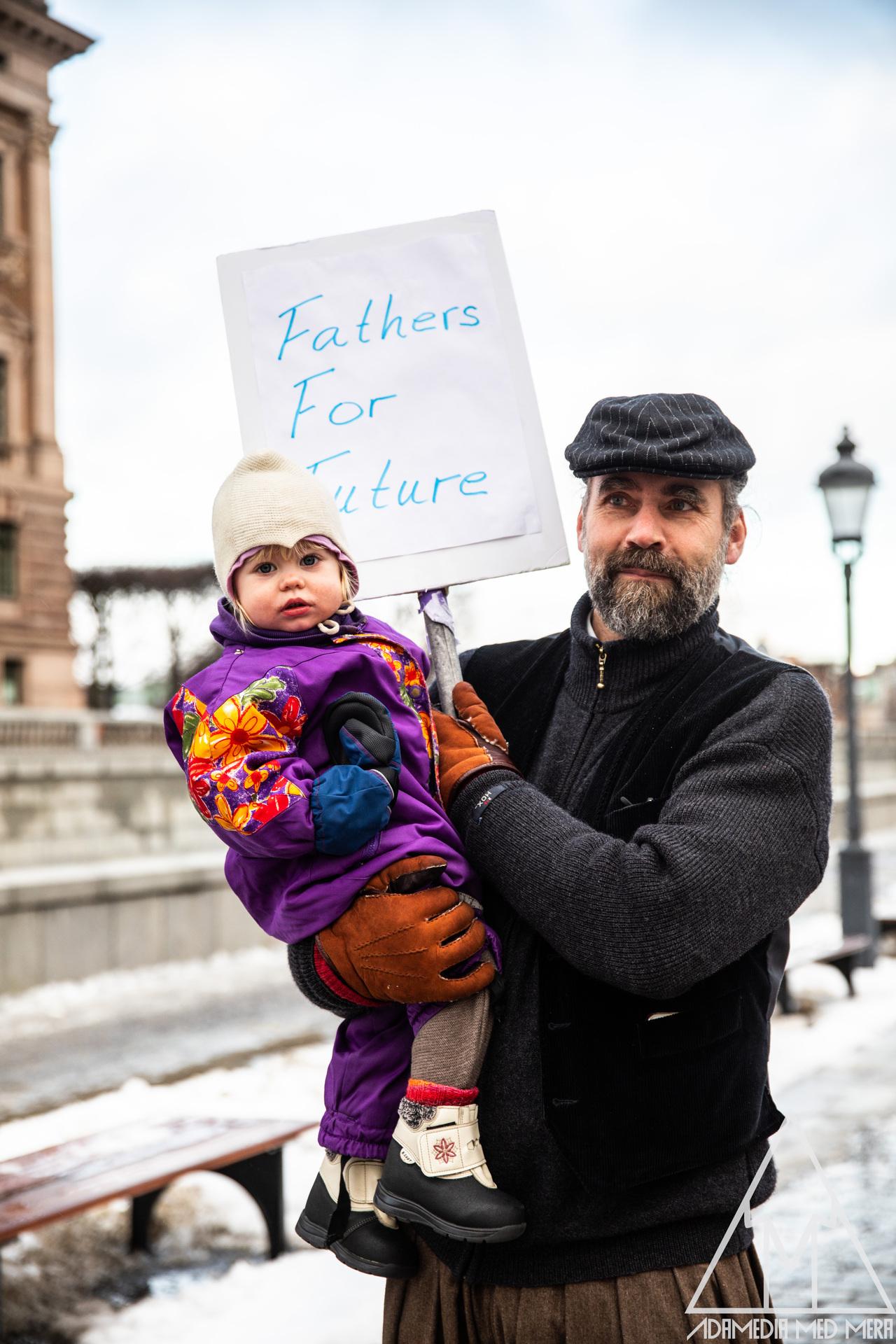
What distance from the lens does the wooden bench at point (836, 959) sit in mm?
9898

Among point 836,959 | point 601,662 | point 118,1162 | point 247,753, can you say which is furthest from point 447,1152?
point 836,959

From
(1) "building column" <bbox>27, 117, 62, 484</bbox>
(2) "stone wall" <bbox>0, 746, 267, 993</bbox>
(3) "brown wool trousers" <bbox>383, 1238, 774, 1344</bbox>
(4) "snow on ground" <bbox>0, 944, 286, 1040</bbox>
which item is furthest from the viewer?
(1) "building column" <bbox>27, 117, 62, 484</bbox>

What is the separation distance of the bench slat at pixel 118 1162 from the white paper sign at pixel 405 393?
9.52 ft

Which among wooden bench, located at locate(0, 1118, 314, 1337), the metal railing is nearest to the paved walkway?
wooden bench, located at locate(0, 1118, 314, 1337)

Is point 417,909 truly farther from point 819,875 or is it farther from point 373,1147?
point 819,875

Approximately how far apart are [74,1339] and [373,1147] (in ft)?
9.98

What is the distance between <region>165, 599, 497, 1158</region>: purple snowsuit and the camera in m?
2.26

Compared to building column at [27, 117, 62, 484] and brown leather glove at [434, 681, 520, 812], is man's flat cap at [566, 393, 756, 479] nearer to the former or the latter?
brown leather glove at [434, 681, 520, 812]

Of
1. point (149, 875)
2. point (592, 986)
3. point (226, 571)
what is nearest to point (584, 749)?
point (592, 986)

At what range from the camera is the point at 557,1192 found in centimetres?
224

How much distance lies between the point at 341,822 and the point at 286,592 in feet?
1.67

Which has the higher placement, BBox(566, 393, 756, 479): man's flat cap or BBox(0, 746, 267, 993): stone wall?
BBox(0, 746, 267, 993): stone wall

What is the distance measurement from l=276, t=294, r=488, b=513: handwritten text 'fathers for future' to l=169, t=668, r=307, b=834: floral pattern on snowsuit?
62 cm

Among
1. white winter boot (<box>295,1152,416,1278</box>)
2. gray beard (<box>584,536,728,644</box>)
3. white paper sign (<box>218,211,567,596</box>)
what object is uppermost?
white paper sign (<box>218,211,567,596</box>)
